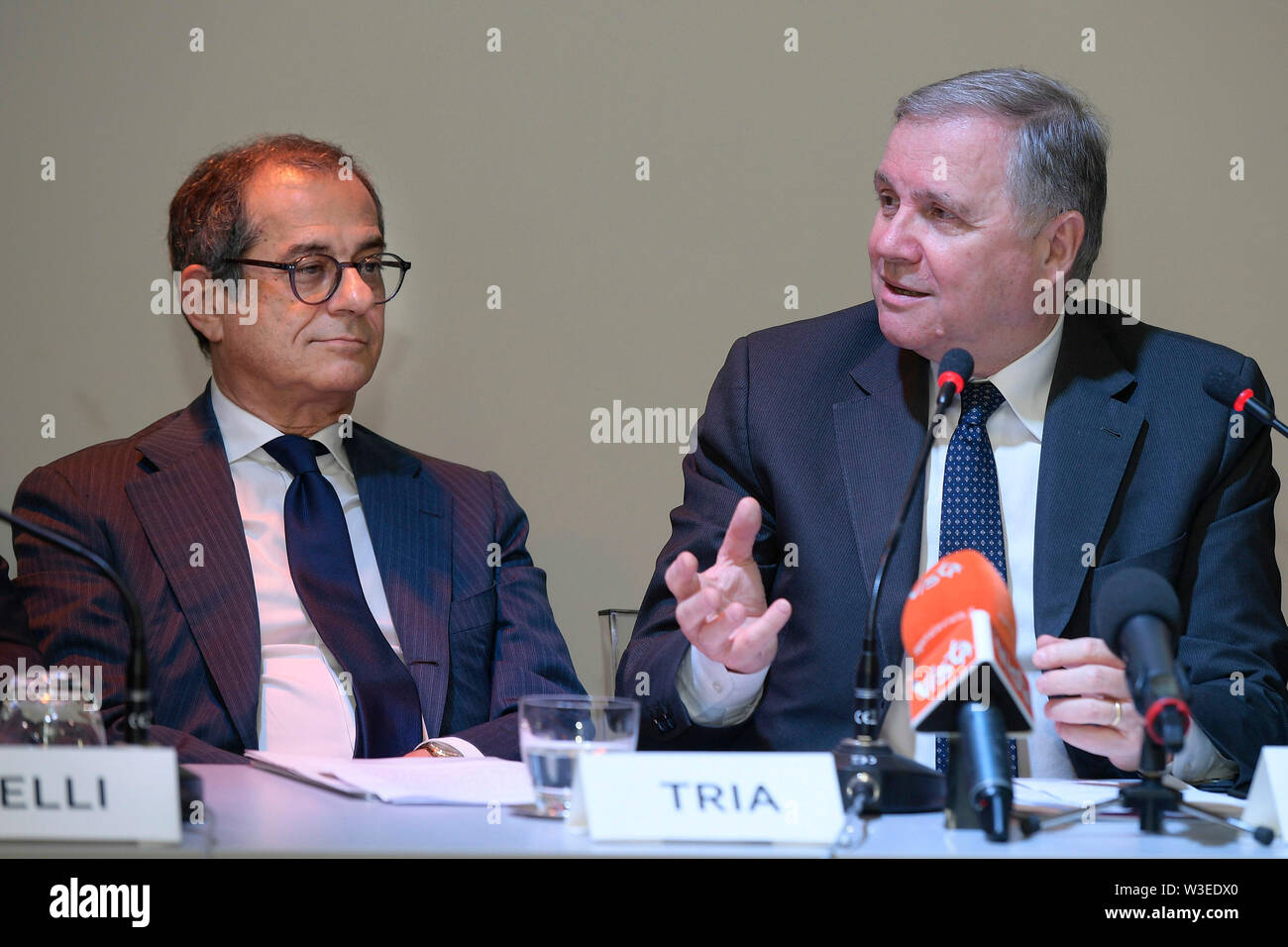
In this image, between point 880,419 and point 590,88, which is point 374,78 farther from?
point 880,419

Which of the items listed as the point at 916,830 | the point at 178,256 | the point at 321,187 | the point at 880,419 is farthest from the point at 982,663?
the point at 178,256

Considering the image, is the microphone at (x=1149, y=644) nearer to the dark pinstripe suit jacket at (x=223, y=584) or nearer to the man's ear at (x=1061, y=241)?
the man's ear at (x=1061, y=241)

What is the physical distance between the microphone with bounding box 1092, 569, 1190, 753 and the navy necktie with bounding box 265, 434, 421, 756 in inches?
50.3

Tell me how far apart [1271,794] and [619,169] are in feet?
7.31

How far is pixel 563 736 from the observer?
143 centimetres

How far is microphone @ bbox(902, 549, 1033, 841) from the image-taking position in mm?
1319

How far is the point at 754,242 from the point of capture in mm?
Answer: 3182

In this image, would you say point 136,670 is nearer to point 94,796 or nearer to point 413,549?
point 94,796

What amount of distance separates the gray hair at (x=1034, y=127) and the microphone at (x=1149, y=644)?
3.30ft

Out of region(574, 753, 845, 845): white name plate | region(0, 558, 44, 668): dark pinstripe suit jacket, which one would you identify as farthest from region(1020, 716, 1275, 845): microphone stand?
region(0, 558, 44, 668): dark pinstripe suit jacket

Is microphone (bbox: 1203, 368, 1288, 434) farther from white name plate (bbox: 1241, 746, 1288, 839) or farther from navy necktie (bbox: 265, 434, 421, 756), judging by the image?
navy necktie (bbox: 265, 434, 421, 756)

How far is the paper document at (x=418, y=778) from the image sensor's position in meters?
1.45

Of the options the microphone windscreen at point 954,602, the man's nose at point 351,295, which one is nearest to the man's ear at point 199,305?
the man's nose at point 351,295

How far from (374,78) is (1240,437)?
2015 mm
